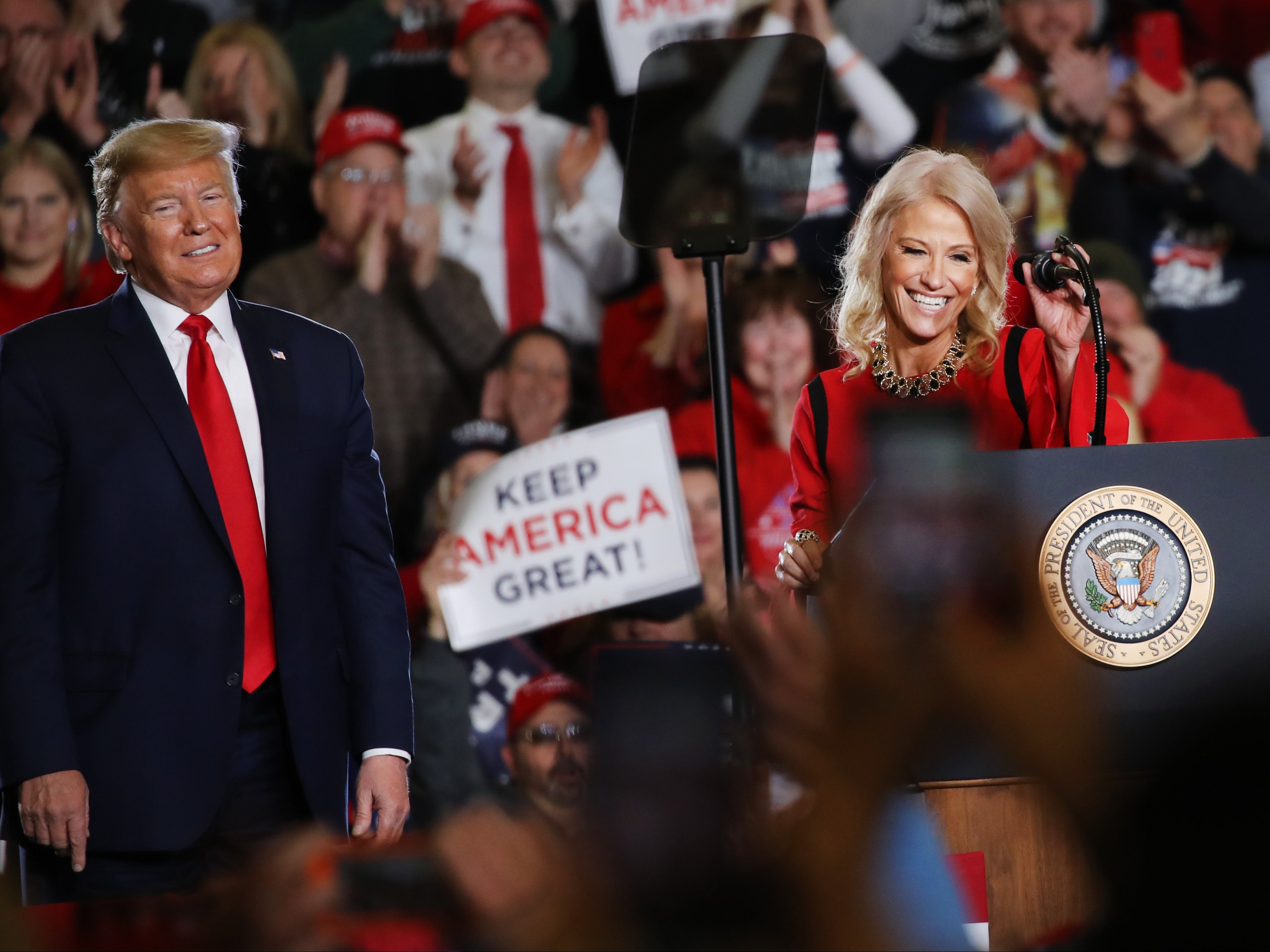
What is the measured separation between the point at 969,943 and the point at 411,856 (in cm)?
18

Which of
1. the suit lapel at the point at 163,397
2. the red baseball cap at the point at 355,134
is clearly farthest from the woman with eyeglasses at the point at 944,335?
the red baseball cap at the point at 355,134

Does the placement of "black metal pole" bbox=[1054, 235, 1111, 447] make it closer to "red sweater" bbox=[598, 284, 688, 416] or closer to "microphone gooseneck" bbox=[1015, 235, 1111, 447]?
"microphone gooseneck" bbox=[1015, 235, 1111, 447]

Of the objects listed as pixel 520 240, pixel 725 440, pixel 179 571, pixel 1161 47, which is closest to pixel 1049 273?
pixel 725 440

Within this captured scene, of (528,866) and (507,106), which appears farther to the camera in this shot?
(507,106)

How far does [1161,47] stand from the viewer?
4082 millimetres

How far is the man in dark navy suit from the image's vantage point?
1.49 m

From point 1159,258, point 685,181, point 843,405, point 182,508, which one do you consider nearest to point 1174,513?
point 843,405

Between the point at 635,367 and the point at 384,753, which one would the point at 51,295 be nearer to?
the point at 635,367

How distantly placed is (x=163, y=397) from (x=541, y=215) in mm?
2540

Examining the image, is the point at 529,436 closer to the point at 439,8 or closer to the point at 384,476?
the point at 384,476

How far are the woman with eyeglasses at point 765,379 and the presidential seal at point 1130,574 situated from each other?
8.57 feet

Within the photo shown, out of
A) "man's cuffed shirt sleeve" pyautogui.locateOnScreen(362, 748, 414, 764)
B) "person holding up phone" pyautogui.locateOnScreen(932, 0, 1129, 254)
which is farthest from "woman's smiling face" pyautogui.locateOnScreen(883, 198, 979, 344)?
"person holding up phone" pyautogui.locateOnScreen(932, 0, 1129, 254)

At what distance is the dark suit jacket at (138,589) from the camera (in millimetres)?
1492

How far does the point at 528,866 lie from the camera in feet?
1.10
